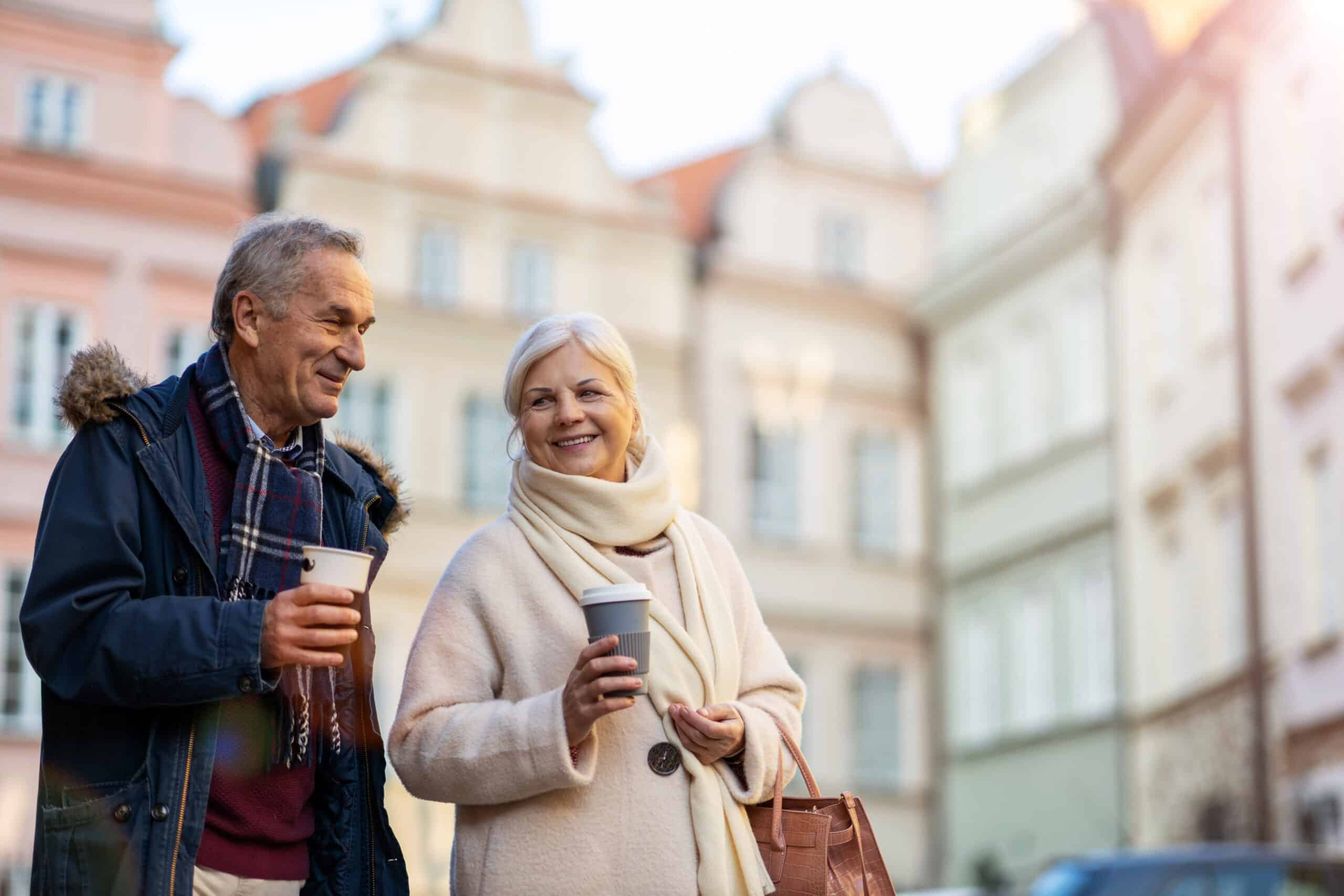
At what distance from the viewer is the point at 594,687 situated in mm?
3389

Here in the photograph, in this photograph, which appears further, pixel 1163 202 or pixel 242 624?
pixel 1163 202

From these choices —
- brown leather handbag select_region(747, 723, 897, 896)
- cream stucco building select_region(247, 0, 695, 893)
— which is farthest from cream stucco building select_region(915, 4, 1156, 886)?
brown leather handbag select_region(747, 723, 897, 896)

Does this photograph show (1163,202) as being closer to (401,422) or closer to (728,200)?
(728,200)

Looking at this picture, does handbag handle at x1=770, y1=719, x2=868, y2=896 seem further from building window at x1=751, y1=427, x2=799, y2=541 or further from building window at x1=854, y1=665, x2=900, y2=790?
building window at x1=854, y1=665, x2=900, y2=790

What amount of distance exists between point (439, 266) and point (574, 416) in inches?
872

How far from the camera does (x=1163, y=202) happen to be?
23.1 m

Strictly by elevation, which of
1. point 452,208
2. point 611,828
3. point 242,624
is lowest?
point 611,828

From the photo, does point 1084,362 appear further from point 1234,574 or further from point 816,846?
point 816,846

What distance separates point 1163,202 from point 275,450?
67.5ft

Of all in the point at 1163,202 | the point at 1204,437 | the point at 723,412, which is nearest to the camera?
the point at 1204,437

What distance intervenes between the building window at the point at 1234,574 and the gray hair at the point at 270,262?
1690 centimetres

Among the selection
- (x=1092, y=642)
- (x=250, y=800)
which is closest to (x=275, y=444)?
(x=250, y=800)

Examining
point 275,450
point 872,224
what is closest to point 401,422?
point 872,224

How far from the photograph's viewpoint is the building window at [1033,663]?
2583cm
